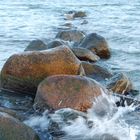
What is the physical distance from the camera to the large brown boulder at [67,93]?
27.0 ft

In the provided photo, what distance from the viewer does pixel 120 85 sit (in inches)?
392

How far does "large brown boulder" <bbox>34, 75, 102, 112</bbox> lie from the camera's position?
27.0 ft

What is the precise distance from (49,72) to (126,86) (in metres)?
1.69

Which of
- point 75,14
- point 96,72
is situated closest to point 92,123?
point 96,72

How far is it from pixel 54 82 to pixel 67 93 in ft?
1.03

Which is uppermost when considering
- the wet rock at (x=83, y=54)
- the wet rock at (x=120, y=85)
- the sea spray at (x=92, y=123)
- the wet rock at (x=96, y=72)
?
the sea spray at (x=92, y=123)

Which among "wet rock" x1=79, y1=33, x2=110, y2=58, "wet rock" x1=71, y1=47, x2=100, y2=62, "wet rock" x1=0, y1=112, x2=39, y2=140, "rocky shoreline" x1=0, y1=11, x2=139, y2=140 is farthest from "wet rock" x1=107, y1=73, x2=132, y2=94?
"wet rock" x1=79, y1=33, x2=110, y2=58

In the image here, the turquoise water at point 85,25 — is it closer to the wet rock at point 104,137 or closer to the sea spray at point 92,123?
the sea spray at point 92,123

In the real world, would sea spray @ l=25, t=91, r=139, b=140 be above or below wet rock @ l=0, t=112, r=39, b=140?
below

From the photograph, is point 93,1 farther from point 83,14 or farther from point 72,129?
point 72,129

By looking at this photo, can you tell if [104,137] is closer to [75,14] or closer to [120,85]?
[120,85]

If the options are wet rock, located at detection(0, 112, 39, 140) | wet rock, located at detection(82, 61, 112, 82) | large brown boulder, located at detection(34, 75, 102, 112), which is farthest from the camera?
wet rock, located at detection(82, 61, 112, 82)

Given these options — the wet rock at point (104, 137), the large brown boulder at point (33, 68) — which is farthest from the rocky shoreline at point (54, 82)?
the wet rock at point (104, 137)

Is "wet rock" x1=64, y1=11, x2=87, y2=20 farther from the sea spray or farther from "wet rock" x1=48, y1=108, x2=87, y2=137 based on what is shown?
"wet rock" x1=48, y1=108, x2=87, y2=137
